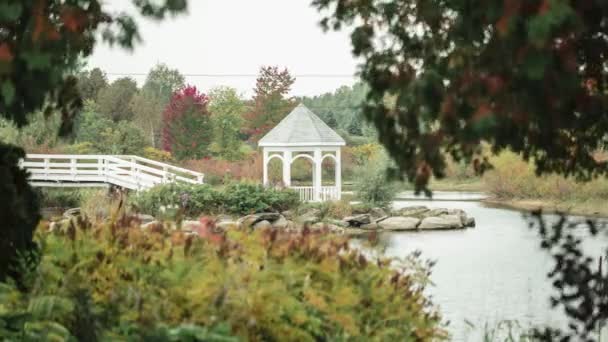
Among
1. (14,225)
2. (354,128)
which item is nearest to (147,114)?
(354,128)

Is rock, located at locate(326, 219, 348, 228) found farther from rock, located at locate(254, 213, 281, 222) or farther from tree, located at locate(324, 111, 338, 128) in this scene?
tree, located at locate(324, 111, 338, 128)

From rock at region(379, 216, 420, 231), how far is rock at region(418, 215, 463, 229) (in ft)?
0.53

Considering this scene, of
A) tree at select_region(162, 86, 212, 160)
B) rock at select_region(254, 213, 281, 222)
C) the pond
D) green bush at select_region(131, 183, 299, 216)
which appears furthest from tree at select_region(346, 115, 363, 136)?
rock at select_region(254, 213, 281, 222)

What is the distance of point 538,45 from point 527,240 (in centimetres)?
1585

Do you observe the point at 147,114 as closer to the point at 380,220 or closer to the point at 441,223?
the point at 380,220

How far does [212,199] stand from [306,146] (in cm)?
429

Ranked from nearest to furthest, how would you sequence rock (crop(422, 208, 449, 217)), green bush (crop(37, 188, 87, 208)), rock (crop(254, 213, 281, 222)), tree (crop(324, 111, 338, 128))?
rock (crop(254, 213, 281, 222))
rock (crop(422, 208, 449, 217))
green bush (crop(37, 188, 87, 208))
tree (crop(324, 111, 338, 128))

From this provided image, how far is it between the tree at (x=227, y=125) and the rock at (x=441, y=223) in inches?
576

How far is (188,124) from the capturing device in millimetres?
31656

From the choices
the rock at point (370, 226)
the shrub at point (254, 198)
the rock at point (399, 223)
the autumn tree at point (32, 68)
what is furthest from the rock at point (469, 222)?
the autumn tree at point (32, 68)

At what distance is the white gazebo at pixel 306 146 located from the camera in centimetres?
2230

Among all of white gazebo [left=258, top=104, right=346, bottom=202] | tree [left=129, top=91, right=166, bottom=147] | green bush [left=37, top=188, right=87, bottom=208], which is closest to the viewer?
→ white gazebo [left=258, top=104, right=346, bottom=202]

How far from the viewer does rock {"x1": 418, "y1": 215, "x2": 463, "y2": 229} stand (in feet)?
66.3

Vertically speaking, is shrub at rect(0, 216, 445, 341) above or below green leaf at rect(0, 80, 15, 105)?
below
